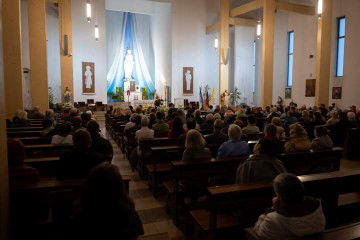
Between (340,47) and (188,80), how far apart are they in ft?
29.0

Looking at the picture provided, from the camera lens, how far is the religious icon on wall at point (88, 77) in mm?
17484

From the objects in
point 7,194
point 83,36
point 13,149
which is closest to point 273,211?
point 7,194

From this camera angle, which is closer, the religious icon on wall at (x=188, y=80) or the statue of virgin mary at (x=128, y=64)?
the religious icon on wall at (x=188, y=80)

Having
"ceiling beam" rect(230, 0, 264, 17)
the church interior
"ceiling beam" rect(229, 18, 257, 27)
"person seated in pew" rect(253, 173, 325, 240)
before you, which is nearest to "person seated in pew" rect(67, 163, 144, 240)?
the church interior

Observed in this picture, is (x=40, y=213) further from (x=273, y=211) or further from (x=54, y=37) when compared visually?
(x=54, y=37)

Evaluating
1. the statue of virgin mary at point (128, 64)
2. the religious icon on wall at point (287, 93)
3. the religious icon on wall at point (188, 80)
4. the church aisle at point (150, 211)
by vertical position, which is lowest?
the church aisle at point (150, 211)

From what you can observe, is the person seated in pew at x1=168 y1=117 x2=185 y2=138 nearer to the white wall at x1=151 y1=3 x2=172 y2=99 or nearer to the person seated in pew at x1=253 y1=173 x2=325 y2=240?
the person seated in pew at x1=253 y1=173 x2=325 y2=240

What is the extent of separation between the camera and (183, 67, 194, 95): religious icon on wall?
776 inches

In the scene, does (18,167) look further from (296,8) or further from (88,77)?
(88,77)

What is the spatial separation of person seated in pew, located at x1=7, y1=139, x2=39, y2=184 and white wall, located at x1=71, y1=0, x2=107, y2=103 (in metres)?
15.4

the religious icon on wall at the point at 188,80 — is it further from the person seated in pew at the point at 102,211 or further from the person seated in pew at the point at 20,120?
the person seated in pew at the point at 102,211

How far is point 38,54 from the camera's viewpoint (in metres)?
12.2

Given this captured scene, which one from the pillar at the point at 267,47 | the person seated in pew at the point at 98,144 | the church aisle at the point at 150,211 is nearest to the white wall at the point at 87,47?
the pillar at the point at 267,47

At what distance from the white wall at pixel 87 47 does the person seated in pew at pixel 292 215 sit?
663 inches
